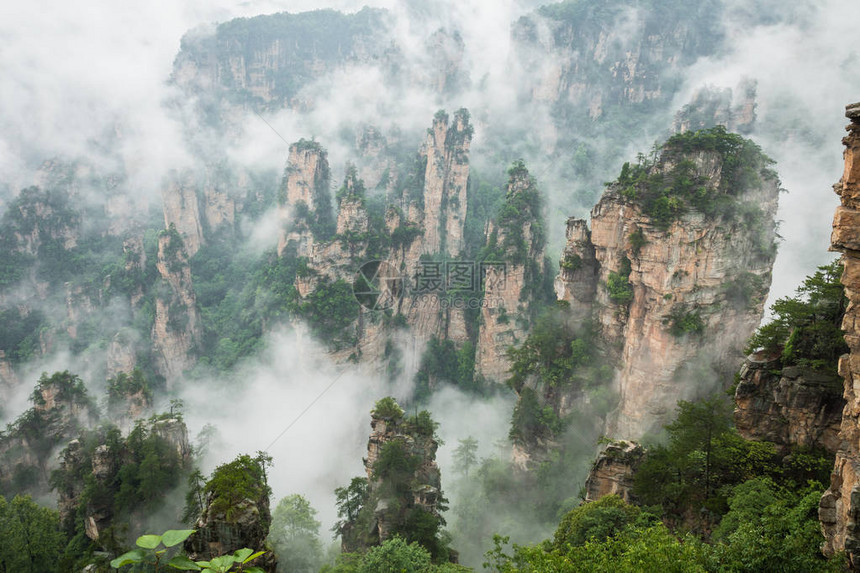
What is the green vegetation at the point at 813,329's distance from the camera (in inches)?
561

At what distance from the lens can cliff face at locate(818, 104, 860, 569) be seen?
788 centimetres

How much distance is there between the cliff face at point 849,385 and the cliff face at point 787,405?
18.7 feet

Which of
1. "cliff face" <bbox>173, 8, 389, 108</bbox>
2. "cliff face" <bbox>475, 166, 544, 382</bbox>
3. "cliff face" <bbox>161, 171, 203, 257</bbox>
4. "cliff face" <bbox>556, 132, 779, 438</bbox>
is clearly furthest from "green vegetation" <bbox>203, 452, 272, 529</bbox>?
"cliff face" <bbox>173, 8, 389, 108</bbox>

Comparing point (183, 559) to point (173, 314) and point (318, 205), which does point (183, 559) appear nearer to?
point (318, 205)

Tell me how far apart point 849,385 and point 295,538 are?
24.9 m

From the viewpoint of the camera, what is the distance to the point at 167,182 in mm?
57000

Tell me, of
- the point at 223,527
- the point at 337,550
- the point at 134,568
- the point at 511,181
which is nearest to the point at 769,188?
the point at 511,181

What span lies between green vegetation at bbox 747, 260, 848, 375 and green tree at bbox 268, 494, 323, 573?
21.8 meters

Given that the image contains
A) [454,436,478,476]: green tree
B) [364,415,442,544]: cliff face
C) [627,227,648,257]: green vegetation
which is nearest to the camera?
[364,415,442,544]: cliff face

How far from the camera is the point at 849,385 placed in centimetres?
877

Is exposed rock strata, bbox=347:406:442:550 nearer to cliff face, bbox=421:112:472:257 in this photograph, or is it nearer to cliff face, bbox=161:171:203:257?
cliff face, bbox=421:112:472:257

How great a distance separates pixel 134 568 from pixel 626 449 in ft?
59.3

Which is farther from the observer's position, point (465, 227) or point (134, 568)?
point (465, 227)

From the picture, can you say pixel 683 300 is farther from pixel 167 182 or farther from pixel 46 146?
pixel 46 146
